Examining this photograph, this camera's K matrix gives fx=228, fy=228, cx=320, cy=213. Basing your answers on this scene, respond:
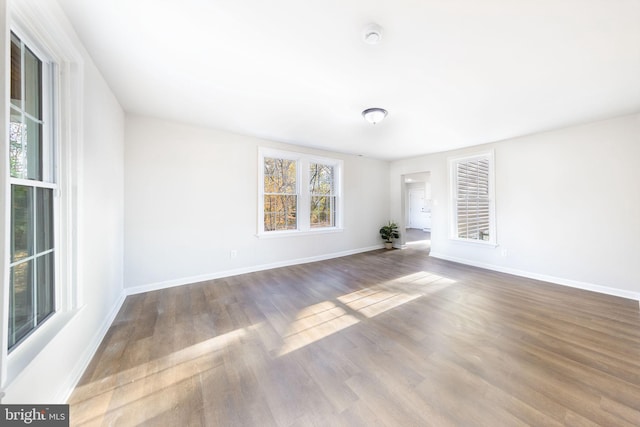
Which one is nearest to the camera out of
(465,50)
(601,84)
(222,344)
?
(465,50)

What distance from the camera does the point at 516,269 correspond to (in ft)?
13.3

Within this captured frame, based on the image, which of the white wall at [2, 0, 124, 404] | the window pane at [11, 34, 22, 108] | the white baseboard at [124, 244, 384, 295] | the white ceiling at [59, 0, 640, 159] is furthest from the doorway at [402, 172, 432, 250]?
the window pane at [11, 34, 22, 108]

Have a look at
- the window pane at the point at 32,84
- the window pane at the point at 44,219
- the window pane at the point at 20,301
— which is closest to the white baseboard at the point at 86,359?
the window pane at the point at 20,301

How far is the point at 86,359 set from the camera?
1.75 meters

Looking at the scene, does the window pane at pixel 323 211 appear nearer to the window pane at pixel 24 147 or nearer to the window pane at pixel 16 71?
the window pane at pixel 24 147

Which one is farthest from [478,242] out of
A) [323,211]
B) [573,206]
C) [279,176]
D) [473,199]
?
[279,176]

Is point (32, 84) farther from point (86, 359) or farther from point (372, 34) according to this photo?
point (372, 34)

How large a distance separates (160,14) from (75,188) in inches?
52.4

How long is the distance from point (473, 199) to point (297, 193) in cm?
364

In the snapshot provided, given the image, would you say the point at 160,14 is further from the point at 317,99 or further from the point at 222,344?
the point at 222,344

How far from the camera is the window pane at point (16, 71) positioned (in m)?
1.18

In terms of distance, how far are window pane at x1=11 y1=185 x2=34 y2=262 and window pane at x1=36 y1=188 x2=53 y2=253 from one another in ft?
0.22

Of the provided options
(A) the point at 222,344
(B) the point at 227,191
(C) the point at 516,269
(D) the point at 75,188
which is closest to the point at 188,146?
(B) the point at 227,191

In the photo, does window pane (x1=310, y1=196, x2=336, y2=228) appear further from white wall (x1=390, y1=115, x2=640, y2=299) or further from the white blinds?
white wall (x1=390, y1=115, x2=640, y2=299)
